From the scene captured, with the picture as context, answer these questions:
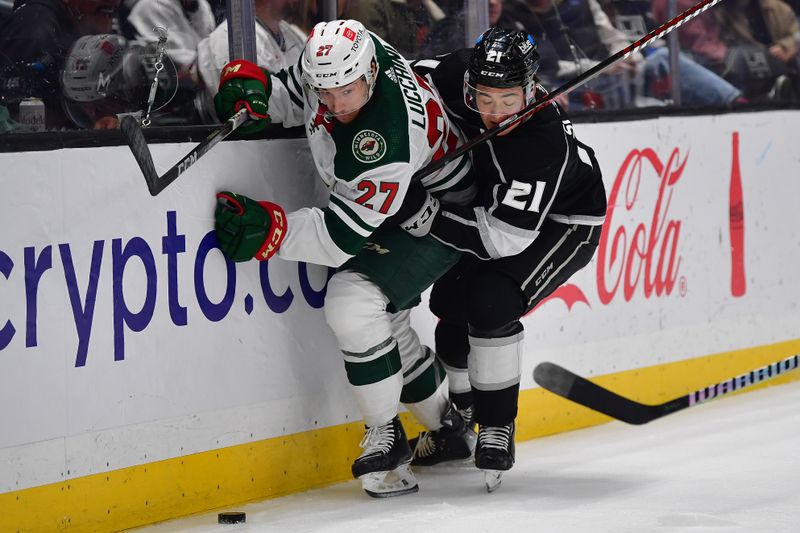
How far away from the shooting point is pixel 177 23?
3221 millimetres

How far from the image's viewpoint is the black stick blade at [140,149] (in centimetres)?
286

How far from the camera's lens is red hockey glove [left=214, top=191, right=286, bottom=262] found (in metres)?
3.03

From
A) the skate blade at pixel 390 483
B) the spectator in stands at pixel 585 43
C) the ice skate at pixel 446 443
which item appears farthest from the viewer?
the spectator in stands at pixel 585 43

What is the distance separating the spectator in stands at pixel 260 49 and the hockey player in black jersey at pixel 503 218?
360mm

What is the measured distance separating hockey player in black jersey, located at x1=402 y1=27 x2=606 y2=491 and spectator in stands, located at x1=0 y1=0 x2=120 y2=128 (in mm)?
882

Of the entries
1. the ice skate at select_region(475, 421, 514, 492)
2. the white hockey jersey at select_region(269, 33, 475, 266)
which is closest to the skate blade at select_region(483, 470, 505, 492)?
the ice skate at select_region(475, 421, 514, 492)

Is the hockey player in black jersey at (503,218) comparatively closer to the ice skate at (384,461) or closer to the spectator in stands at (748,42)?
the ice skate at (384,461)

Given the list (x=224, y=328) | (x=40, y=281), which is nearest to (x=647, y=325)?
(x=224, y=328)

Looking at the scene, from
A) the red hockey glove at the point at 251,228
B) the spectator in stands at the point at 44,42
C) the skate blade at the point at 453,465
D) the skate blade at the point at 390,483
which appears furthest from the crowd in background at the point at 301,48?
the skate blade at the point at 453,465

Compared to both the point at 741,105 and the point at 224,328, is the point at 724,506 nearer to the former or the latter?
the point at 224,328

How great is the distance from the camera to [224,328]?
3.22m

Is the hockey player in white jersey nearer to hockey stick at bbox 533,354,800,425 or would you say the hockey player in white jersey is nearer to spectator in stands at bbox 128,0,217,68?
spectator in stands at bbox 128,0,217,68

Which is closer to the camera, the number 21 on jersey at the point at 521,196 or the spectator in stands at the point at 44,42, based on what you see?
the spectator in stands at the point at 44,42

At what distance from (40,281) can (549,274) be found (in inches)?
52.3
